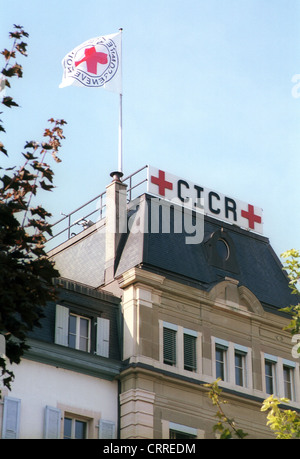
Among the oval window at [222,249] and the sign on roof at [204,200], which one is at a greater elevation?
the sign on roof at [204,200]

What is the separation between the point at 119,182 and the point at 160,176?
5.60ft

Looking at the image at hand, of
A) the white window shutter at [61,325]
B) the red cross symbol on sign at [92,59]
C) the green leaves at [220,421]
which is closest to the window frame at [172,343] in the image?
the white window shutter at [61,325]

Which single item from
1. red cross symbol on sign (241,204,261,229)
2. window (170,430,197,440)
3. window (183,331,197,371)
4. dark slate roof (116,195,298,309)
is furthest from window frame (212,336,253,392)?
red cross symbol on sign (241,204,261,229)

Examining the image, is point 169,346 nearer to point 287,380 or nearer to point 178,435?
point 178,435

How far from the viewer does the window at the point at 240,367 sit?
46.7m

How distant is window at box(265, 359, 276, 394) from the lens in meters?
47.7

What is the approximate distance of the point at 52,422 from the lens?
4066cm

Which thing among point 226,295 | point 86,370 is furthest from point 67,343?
point 226,295

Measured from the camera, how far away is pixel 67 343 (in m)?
42.8

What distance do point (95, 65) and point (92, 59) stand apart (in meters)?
0.30

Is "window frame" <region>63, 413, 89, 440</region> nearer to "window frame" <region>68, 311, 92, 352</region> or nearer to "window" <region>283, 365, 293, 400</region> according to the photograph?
"window frame" <region>68, 311, 92, 352</region>

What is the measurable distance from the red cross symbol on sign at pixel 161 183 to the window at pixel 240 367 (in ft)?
23.7

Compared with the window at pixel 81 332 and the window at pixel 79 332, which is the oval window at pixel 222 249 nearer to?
the window at pixel 81 332

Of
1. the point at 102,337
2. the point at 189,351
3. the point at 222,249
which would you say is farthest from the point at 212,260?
the point at 102,337
